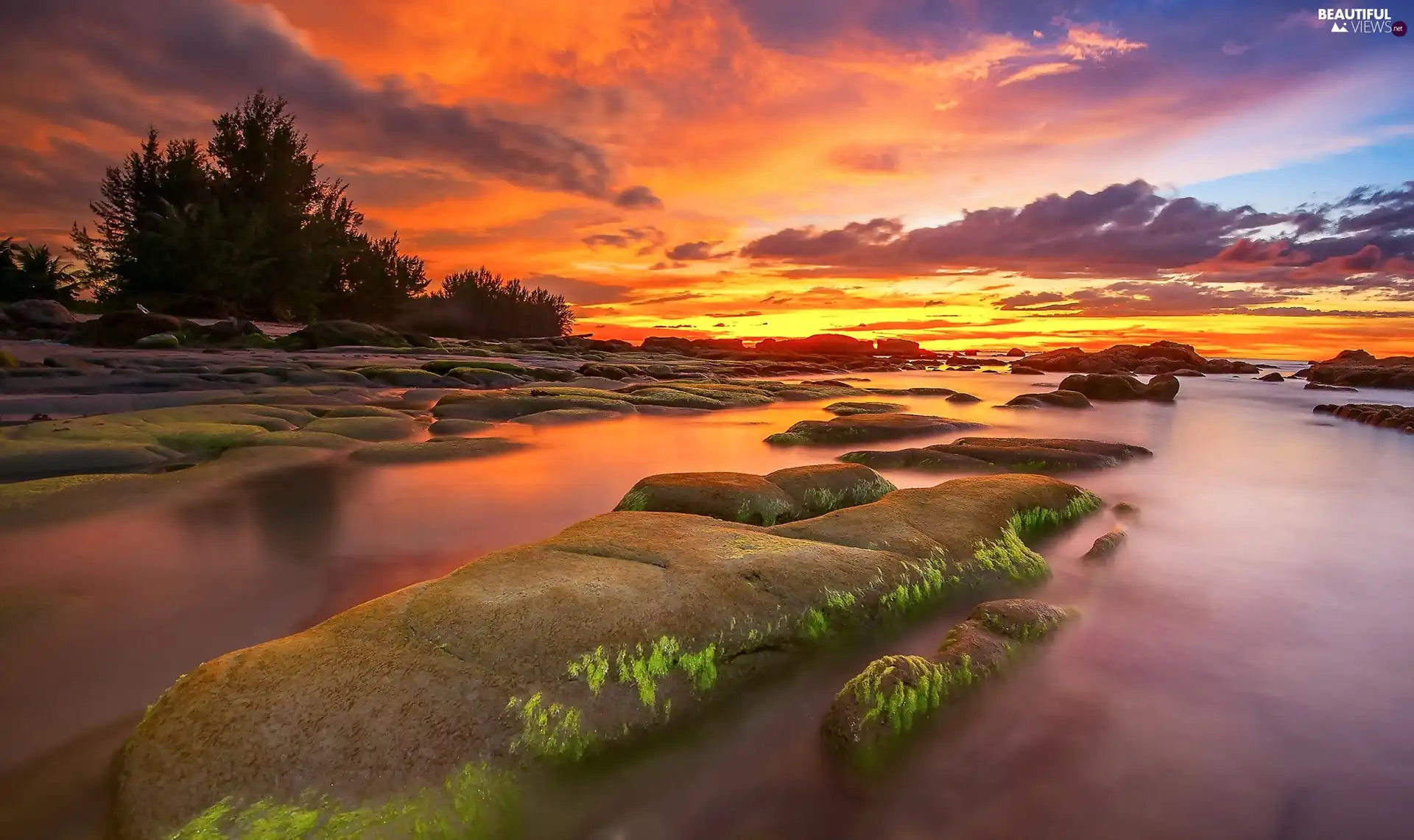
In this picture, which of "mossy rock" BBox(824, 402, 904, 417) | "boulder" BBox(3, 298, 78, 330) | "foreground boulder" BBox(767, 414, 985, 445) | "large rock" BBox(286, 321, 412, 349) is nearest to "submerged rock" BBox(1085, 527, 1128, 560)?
"foreground boulder" BBox(767, 414, 985, 445)

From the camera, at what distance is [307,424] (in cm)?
728

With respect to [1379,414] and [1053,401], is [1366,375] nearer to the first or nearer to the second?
[1379,414]

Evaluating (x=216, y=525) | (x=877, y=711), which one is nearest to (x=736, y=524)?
(x=877, y=711)

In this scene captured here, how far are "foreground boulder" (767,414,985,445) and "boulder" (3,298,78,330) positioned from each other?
20.1 m

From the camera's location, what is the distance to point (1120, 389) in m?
17.5

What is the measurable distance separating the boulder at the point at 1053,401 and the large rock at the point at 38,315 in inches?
Answer: 938

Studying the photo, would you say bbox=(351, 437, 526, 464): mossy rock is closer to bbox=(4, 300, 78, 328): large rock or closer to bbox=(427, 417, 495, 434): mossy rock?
bbox=(427, 417, 495, 434): mossy rock

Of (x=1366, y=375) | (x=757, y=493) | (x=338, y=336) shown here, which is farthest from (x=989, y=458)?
(x=1366, y=375)

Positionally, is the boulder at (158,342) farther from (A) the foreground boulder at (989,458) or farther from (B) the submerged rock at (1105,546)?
(B) the submerged rock at (1105,546)

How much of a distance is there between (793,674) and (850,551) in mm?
736

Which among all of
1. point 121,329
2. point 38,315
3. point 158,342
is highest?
point 38,315

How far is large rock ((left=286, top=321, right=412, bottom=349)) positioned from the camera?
19672 millimetres

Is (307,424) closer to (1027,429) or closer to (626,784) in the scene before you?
(626,784)

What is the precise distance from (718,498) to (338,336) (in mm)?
19925
